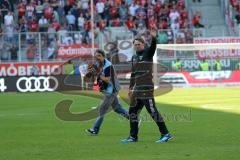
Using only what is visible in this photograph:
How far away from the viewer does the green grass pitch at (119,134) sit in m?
12.9

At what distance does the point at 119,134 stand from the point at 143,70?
2751 mm

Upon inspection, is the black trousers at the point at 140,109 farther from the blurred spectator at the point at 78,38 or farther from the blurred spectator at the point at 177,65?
the blurred spectator at the point at 78,38

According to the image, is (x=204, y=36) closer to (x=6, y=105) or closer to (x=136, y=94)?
(x=6, y=105)

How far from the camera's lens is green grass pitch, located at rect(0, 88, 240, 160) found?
1291cm

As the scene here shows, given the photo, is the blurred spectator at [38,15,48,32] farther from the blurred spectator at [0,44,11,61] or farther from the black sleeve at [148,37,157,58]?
the black sleeve at [148,37,157,58]

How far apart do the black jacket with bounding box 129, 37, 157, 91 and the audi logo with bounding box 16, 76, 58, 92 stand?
862 inches

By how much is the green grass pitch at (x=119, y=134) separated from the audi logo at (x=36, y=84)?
322 inches

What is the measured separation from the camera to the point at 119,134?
54.2 feet

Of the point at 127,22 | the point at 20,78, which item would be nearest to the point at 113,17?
the point at 127,22

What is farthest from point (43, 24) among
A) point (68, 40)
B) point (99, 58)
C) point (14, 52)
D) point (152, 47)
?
point (152, 47)

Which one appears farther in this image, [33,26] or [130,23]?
[130,23]

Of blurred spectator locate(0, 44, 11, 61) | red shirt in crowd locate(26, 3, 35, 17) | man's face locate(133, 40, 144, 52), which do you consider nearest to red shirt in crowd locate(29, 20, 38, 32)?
red shirt in crowd locate(26, 3, 35, 17)

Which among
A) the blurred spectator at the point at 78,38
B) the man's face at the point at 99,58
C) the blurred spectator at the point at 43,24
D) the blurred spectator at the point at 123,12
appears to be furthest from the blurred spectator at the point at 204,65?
the man's face at the point at 99,58

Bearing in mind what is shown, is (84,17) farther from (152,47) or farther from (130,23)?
(152,47)
